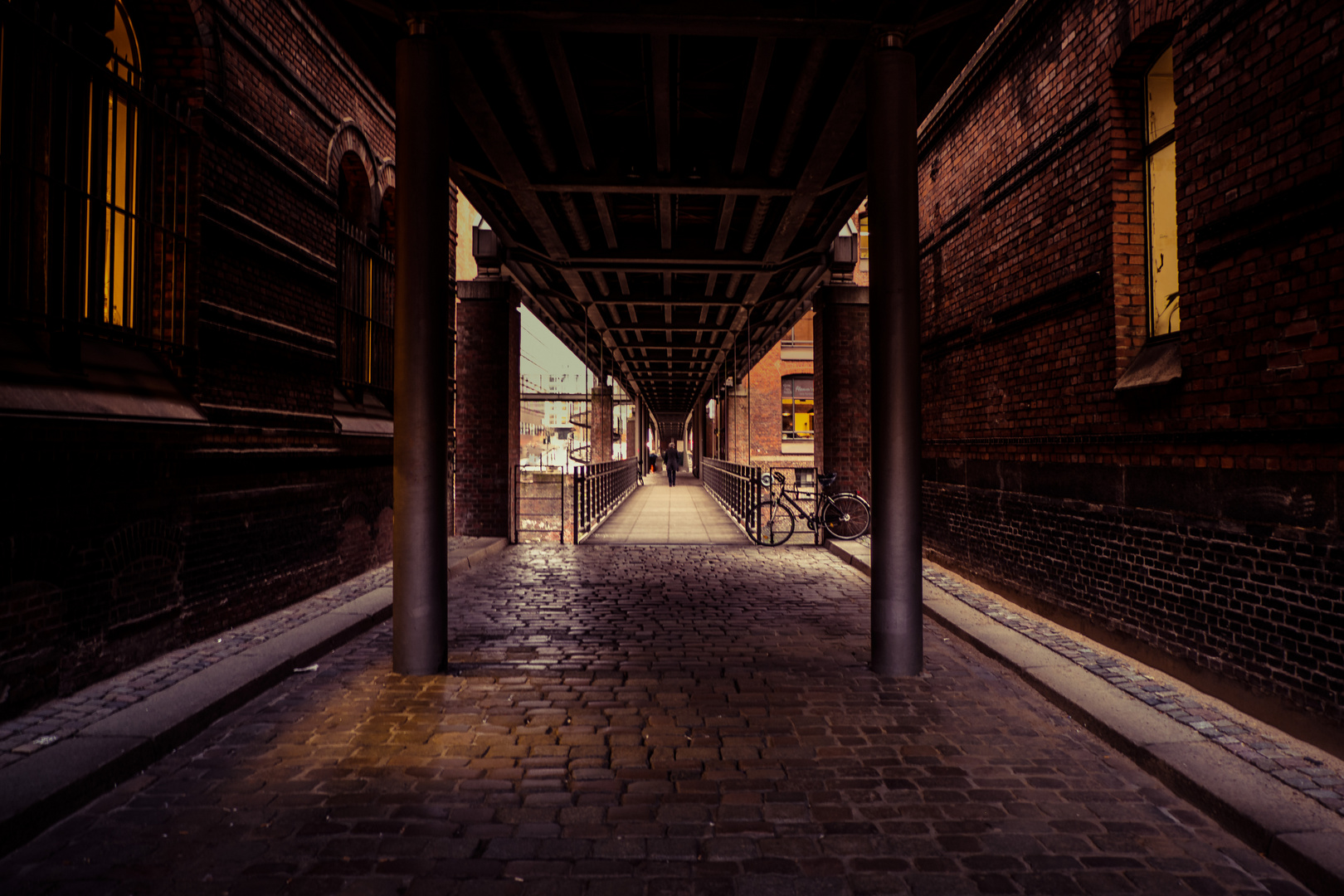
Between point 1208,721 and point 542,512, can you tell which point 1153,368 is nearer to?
point 1208,721

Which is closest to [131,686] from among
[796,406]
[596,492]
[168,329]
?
[168,329]

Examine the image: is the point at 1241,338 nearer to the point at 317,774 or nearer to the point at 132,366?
the point at 317,774

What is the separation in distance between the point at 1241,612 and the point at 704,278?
9.73m

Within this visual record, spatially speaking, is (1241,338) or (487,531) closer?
(1241,338)

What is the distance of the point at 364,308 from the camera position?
8.04m

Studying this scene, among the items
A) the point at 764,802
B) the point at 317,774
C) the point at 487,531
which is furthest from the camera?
the point at 487,531

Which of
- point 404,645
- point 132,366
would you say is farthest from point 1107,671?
point 132,366

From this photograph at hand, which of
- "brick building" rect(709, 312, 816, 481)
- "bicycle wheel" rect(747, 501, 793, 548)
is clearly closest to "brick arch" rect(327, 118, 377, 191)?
"bicycle wheel" rect(747, 501, 793, 548)

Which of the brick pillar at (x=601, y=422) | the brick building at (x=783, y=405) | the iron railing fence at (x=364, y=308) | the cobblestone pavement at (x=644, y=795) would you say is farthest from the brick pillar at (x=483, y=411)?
the brick building at (x=783, y=405)

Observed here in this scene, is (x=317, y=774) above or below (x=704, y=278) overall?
below

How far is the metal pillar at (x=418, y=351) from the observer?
454 cm

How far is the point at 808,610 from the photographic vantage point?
20.8 ft

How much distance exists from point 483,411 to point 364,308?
2827 millimetres

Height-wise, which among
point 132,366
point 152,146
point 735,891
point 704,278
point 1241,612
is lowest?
point 735,891
